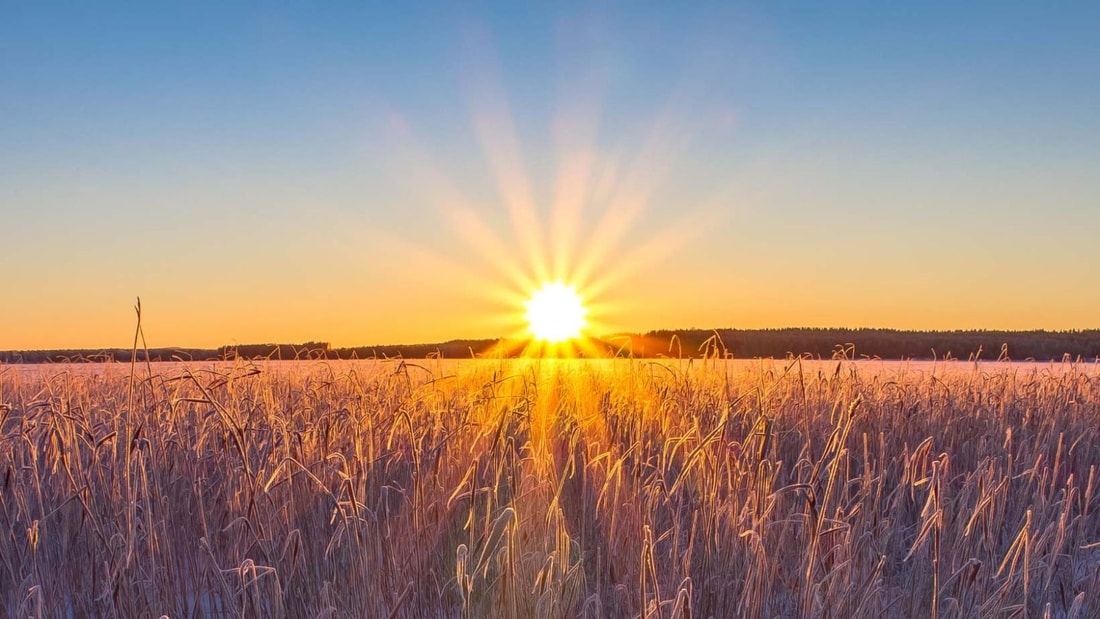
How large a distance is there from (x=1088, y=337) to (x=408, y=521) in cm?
3943

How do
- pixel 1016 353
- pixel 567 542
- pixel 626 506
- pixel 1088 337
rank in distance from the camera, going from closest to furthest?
pixel 567 542, pixel 626 506, pixel 1016 353, pixel 1088 337

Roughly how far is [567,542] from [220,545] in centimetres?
163

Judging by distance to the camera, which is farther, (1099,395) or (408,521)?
(1099,395)

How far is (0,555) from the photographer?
2.99m

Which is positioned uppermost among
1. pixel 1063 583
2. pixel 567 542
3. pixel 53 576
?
pixel 567 542

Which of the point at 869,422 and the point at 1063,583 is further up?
the point at 869,422

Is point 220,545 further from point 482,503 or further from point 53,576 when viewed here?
point 482,503

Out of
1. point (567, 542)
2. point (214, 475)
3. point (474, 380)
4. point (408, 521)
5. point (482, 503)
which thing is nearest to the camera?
point (567, 542)

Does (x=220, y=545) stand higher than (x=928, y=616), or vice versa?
(x=220, y=545)

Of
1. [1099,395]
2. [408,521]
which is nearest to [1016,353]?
[1099,395]

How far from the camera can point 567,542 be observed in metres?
2.59

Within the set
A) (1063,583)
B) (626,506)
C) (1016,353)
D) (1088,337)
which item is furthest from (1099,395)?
(1088,337)

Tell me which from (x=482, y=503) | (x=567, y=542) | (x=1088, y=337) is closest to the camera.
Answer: (x=567, y=542)

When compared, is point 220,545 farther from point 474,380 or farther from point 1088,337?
point 1088,337
